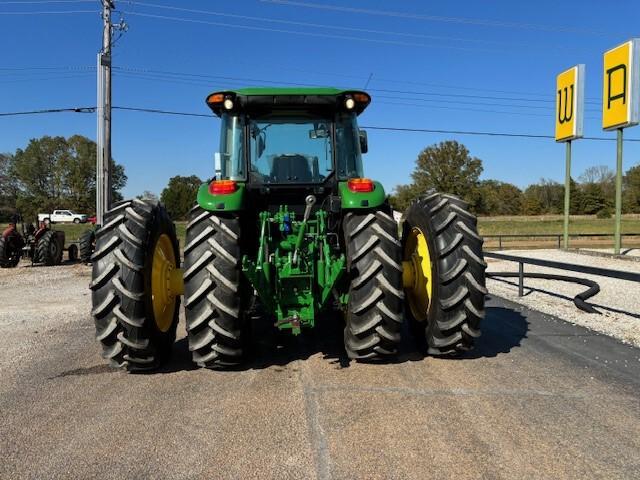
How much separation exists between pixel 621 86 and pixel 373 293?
1549cm

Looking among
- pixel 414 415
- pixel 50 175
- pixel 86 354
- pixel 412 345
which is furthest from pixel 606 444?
pixel 50 175

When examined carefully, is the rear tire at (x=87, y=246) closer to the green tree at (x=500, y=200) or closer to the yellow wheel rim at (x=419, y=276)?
the yellow wheel rim at (x=419, y=276)

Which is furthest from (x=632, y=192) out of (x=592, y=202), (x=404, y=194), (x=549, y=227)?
(x=549, y=227)

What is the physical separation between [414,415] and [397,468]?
2.52ft

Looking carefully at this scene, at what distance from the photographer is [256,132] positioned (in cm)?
545

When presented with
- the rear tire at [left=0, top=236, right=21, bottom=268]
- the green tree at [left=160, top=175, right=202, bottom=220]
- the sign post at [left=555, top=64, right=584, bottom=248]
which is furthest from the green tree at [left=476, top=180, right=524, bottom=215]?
the rear tire at [left=0, top=236, right=21, bottom=268]

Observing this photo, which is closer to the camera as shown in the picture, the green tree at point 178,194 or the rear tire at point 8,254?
the rear tire at point 8,254

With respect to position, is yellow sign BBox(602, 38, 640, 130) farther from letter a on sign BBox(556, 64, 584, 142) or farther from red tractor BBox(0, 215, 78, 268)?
red tractor BBox(0, 215, 78, 268)

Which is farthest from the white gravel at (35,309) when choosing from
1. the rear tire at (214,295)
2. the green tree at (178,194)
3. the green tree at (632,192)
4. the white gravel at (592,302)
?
the green tree at (632,192)

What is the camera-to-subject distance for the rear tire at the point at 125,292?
13.9ft

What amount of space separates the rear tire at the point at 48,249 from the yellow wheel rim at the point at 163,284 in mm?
12561

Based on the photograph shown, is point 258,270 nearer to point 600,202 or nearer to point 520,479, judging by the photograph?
point 520,479

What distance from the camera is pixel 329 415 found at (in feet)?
11.8

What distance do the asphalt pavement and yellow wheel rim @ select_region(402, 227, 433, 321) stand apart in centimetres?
45
